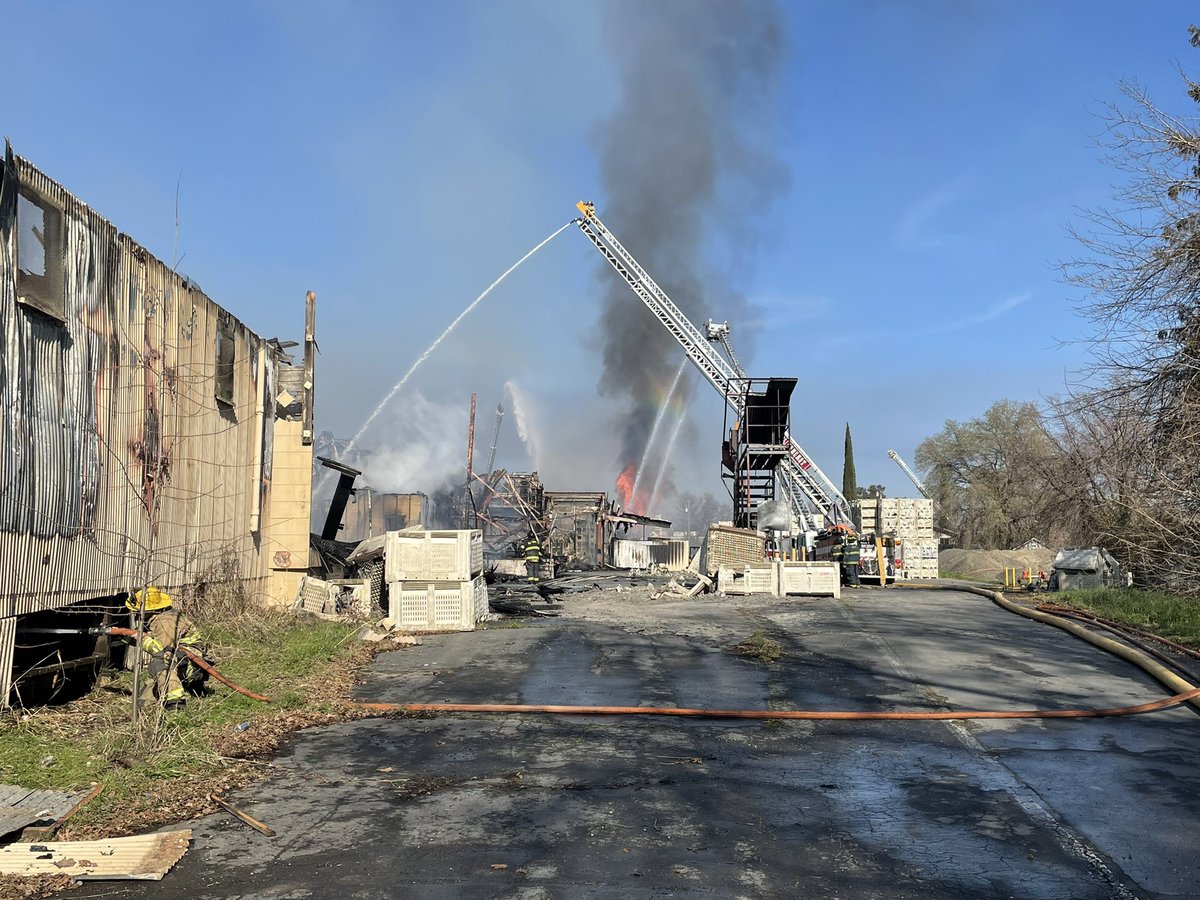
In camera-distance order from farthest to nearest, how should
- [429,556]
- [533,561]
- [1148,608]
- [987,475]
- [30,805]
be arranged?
1. [987,475]
2. [533,561]
3. [1148,608]
4. [429,556]
5. [30,805]

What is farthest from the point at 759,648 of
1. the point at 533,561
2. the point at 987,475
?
the point at 987,475

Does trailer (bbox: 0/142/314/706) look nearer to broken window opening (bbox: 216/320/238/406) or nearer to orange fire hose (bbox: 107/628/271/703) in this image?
broken window opening (bbox: 216/320/238/406)

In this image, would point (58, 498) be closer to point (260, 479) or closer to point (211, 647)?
point (211, 647)

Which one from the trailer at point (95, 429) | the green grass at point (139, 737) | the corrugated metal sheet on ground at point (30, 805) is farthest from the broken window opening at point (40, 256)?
the corrugated metal sheet on ground at point (30, 805)

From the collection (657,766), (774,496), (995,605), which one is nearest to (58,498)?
(657,766)

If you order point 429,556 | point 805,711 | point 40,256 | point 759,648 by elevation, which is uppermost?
point 40,256

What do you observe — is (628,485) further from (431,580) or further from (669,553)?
(431,580)

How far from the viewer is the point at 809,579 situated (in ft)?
70.1

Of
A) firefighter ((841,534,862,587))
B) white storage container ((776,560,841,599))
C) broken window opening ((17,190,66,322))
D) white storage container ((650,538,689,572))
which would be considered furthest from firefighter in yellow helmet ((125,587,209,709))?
white storage container ((650,538,689,572))

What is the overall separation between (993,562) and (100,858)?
1701 inches

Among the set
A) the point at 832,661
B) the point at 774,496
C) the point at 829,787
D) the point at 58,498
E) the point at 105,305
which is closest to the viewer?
the point at 829,787

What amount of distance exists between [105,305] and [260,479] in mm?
5778

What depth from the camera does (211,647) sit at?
10.8 m

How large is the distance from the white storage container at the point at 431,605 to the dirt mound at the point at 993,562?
30.8 meters
